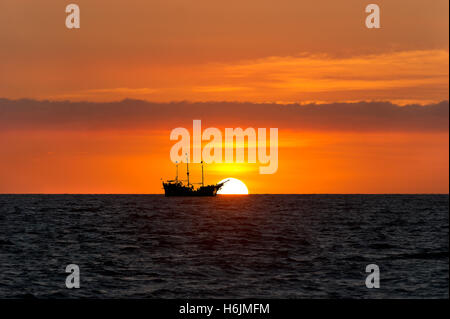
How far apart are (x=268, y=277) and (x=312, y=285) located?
11.4ft

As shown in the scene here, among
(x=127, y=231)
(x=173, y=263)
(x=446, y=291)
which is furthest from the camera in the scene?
(x=127, y=231)

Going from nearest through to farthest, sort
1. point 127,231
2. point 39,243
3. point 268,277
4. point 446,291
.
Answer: point 446,291 → point 268,277 → point 39,243 → point 127,231

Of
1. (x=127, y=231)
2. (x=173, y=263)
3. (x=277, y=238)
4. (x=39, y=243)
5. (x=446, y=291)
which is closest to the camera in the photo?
(x=446, y=291)

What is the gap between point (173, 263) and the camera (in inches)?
1666

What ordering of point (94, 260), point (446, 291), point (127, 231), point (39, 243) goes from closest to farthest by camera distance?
point (446, 291), point (94, 260), point (39, 243), point (127, 231)

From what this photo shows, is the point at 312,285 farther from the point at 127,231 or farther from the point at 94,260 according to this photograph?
the point at 127,231

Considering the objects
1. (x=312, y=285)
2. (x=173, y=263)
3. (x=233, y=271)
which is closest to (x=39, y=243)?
(x=173, y=263)

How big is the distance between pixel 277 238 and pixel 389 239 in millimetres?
11523

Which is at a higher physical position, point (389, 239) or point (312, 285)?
point (389, 239)

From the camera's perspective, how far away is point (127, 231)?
74.6 m
